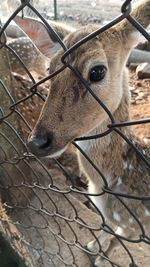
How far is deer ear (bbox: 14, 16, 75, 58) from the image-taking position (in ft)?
5.93

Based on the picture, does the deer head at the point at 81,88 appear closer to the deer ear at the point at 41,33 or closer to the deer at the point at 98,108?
the deer at the point at 98,108

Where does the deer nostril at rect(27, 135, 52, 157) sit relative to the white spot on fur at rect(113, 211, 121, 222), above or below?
below

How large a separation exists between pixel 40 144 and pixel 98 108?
0.94 ft

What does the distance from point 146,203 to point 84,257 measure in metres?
0.84

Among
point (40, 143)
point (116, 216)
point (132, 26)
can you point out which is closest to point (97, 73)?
point (132, 26)

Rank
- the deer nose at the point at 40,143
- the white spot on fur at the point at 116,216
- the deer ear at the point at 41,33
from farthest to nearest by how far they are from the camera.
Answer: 1. the white spot on fur at the point at 116,216
2. the deer ear at the point at 41,33
3. the deer nose at the point at 40,143

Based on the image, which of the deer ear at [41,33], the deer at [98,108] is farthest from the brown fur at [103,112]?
the deer ear at [41,33]

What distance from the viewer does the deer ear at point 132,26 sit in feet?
4.76

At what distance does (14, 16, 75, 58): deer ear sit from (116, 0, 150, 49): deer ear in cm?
38

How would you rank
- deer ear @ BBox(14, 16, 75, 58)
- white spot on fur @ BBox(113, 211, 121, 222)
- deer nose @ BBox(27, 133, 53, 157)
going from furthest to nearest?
white spot on fur @ BBox(113, 211, 121, 222) < deer ear @ BBox(14, 16, 75, 58) < deer nose @ BBox(27, 133, 53, 157)

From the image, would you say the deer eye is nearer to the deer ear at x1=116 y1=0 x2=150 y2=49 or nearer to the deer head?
the deer head

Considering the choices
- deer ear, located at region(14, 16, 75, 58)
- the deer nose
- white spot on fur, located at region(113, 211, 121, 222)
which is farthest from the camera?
white spot on fur, located at region(113, 211, 121, 222)

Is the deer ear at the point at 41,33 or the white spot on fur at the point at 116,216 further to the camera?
the white spot on fur at the point at 116,216

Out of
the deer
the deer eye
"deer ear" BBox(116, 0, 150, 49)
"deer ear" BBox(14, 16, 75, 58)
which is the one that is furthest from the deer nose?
"deer ear" BBox(14, 16, 75, 58)
